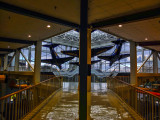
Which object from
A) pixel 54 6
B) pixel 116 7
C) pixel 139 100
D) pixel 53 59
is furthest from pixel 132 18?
pixel 53 59

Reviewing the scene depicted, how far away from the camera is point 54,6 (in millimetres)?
7344

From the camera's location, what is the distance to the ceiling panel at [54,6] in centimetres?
688

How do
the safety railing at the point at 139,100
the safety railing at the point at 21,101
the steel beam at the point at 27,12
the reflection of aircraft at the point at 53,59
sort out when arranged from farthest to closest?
the reflection of aircraft at the point at 53,59, the steel beam at the point at 27,12, the safety railing at the point at 139,100, the safety railing at the point at 21,101

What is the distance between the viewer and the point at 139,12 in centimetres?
796

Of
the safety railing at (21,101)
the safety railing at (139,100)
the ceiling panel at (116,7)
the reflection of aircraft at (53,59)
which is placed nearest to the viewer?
the safety railing at (21,101)

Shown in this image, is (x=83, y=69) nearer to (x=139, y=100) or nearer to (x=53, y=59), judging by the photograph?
(x=139, y=100)

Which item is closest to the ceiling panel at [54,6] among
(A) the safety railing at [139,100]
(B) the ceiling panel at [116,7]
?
(B) the ceiling panel at [116,7]

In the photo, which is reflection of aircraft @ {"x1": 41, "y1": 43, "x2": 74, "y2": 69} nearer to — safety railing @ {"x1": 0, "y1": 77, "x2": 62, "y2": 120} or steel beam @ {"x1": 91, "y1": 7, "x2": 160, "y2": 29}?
safety railing @ {"x1": 0, "y1": 77, "x2": 62, "y2": 120}

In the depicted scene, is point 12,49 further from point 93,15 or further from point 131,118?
point 131,118

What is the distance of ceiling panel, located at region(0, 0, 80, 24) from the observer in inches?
271

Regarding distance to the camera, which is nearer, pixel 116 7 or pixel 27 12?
pixel 116 7

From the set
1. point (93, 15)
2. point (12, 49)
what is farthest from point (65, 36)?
point (93, 15)

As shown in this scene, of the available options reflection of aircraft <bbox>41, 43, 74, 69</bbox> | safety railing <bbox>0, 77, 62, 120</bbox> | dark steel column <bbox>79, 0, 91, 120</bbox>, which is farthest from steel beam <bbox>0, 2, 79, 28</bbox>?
reflection of aircraft <bbox>41, 43, 74, 69</bbox>

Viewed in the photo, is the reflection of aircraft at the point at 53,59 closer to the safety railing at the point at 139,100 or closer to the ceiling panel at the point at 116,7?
the safety railing at the point at 139,100
